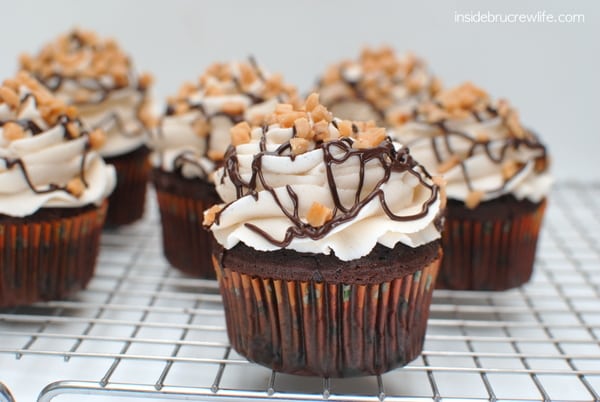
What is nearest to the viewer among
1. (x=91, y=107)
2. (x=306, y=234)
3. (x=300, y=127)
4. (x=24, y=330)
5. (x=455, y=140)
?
(x=306, y=234)

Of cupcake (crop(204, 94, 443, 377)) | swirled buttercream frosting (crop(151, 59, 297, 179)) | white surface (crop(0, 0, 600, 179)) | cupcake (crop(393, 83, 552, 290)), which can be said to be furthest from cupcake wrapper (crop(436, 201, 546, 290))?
white surface (crop(0, 0, 600, 179))

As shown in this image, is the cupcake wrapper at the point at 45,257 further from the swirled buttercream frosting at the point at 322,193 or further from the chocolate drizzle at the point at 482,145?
the chocolate drizzle at the point at 482,145

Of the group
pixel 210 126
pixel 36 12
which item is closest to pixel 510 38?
pixel 210 126

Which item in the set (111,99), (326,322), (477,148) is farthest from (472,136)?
(111,99)

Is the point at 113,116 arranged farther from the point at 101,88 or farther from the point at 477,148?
the point at 477,148

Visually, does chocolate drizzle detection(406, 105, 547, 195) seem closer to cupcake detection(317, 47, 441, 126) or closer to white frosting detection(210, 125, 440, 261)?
white frosting detection(210, 125, 440, 261)

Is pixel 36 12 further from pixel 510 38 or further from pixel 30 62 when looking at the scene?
pixel 510 38
